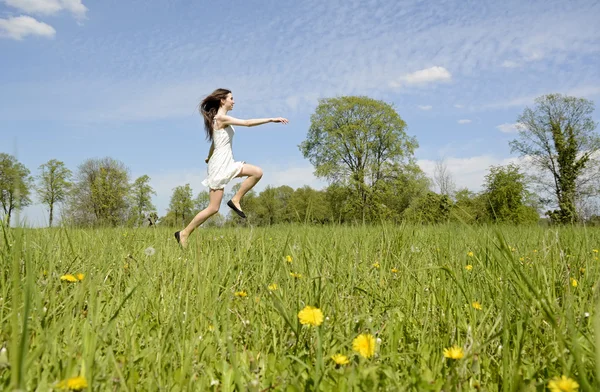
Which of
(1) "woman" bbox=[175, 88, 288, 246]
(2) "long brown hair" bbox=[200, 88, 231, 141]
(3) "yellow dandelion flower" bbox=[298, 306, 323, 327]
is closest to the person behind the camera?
(3) "yellow dandelion flower" bbox=[298, 306, 323, 327]

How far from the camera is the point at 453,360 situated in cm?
149

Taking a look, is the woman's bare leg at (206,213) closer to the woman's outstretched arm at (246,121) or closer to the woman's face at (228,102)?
the woman's outstretched arm at (246,121)

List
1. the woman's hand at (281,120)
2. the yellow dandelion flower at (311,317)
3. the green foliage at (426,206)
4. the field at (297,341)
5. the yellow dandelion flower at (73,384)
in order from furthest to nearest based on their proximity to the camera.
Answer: the woman's hand at (281,120) < the green foliage at (426,206) < the yellow dandelion flower at (311,317) < the field at (297,341) < the yellow dandelion flower at (73,384)

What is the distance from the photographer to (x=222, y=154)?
21.8 feet

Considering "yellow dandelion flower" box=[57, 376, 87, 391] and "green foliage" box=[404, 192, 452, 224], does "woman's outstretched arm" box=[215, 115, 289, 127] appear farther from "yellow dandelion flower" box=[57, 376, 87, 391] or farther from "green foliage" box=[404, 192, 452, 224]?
"yellow dandelion flower" box=[57, 376, 87, 391]

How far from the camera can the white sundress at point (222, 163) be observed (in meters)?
6.43

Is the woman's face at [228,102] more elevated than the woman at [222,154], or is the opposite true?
the woman's face at [228,102]

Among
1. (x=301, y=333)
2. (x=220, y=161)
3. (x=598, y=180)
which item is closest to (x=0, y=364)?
(x=301, y=333)

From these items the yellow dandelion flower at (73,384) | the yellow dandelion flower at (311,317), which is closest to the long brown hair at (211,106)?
the yellow dandelion flower at (311,317)

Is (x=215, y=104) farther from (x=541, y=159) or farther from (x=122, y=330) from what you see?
(x=541, y=159)

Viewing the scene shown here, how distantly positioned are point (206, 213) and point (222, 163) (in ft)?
3.22

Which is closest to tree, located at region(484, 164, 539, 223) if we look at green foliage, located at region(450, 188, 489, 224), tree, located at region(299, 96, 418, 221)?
tree, located at region(299, 96, 418, 221)

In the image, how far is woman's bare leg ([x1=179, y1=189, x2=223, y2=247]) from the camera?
5.61 metres

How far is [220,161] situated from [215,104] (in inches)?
46.1
